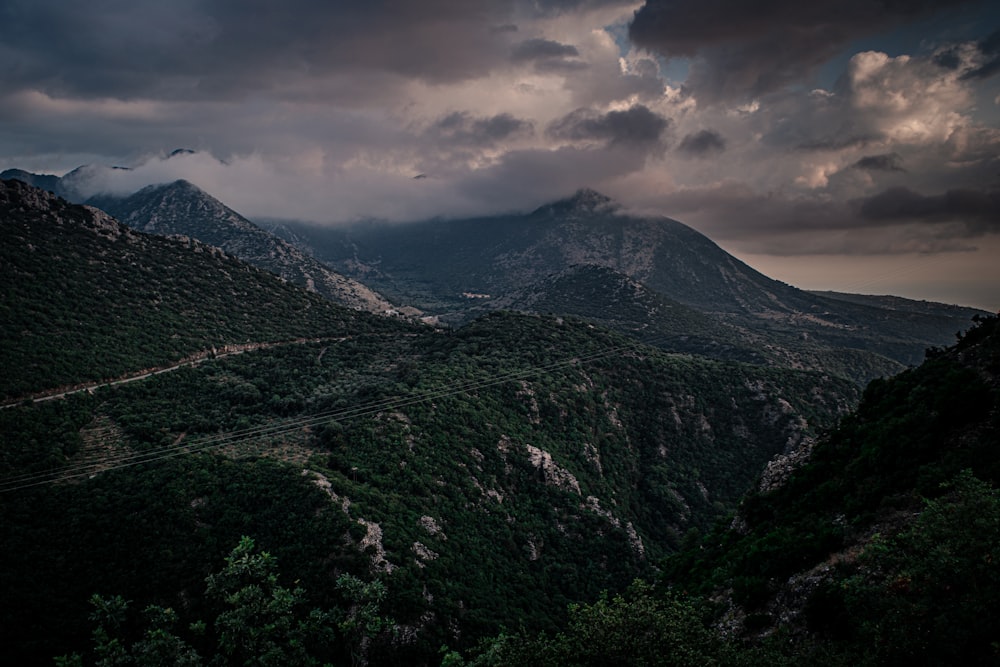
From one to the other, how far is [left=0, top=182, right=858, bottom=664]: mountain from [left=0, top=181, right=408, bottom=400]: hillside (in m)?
0.45

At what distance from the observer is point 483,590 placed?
49281 mm

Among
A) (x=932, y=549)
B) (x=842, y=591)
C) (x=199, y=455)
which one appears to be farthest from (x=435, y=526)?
(x=932, y=549)

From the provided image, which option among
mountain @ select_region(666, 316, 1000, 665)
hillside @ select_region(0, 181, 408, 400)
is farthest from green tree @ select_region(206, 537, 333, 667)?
hillside @ select_region(0, 181, 408, 400)

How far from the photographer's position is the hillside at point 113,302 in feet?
211

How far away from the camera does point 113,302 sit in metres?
79.1

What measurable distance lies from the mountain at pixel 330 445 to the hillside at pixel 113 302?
445 millimetres

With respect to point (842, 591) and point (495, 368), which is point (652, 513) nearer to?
point (495, 368)

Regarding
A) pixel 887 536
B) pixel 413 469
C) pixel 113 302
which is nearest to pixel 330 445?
pixel 413 469

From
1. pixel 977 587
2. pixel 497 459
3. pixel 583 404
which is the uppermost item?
pixel 977 587

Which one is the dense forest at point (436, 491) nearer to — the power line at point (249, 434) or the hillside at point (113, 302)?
the power line at point (249, 434)

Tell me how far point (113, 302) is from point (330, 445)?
1962 inches

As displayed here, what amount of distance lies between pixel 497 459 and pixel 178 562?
39470 mm

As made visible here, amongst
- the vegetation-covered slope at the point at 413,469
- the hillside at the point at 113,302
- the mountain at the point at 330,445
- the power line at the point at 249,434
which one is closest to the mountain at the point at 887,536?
the mountain at the point at 330,445

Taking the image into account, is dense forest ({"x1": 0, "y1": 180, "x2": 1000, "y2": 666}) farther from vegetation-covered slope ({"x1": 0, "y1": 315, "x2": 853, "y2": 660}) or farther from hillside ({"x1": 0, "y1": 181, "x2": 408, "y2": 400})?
hillside ({"x1": 0, "y1": 181, "x2": 408, "y2": 400})
